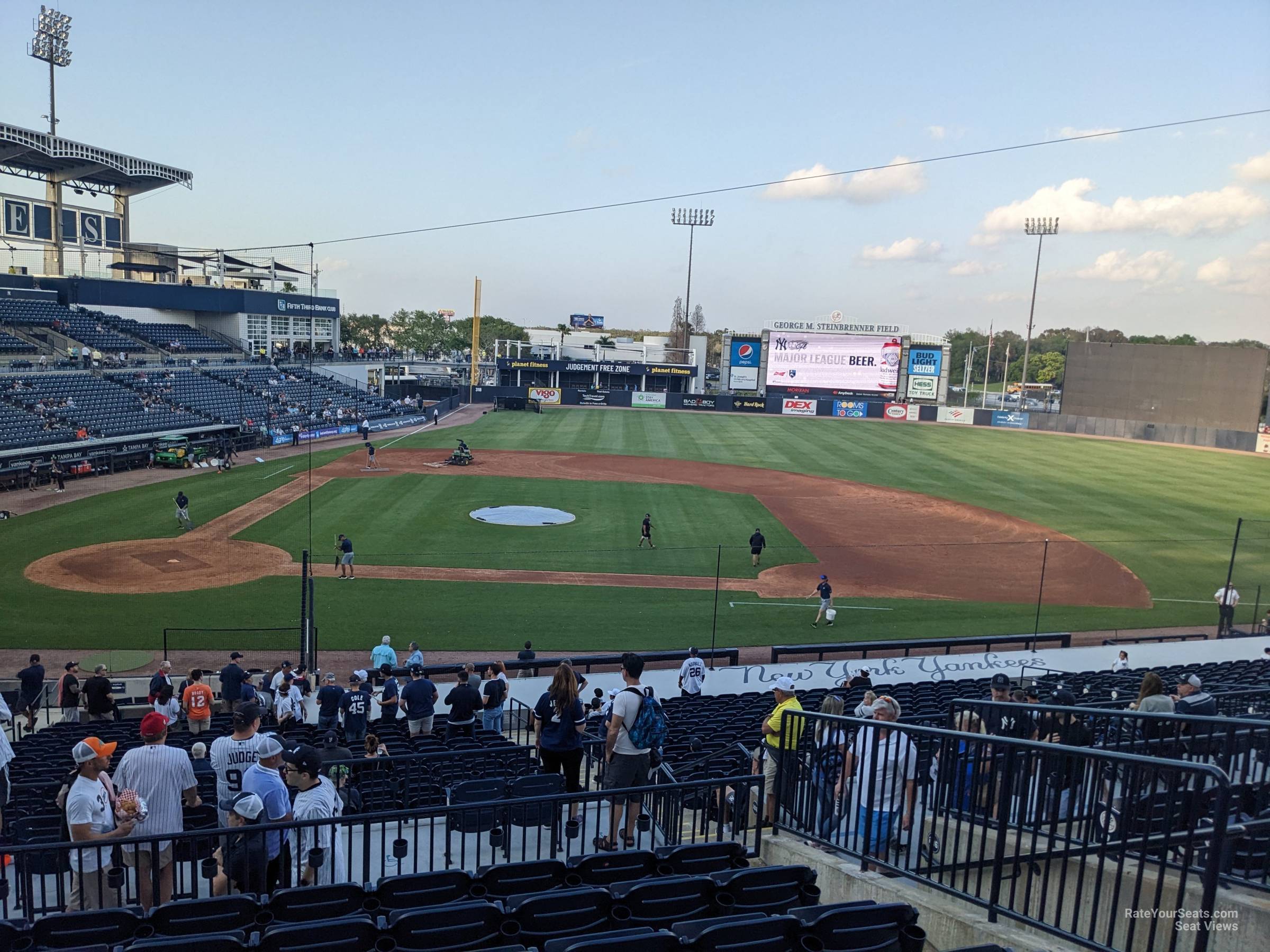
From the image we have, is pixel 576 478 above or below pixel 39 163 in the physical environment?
below

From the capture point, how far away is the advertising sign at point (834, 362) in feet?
276

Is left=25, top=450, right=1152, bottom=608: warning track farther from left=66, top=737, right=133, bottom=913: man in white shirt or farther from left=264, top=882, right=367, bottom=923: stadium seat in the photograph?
left=264, top=882, right=367, bottom=923: stadium seat

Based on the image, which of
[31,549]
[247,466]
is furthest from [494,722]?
[247,466]

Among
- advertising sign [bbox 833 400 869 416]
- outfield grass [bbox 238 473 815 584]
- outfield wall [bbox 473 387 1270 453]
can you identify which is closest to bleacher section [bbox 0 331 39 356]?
outfield grass [bbox 238 473 815 584]

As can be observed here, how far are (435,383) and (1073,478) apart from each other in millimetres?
60585

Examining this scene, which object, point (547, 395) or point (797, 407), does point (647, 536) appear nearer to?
point (547, 395)

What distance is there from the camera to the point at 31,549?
26438 millimetres

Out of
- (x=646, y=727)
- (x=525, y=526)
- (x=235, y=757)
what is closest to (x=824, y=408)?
(x=525, y=526)

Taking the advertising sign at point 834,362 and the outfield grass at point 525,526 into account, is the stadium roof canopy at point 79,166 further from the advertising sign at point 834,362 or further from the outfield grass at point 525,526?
the advertising sign at point 834,362

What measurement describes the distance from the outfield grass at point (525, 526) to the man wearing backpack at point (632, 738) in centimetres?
1834

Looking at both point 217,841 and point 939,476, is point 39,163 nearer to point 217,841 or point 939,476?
point 939,476

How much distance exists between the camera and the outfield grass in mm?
27891

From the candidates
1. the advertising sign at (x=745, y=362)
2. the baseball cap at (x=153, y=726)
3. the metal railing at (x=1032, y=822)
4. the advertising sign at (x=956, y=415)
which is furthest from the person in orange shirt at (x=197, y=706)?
the advertising sign at (x=956, y=415)

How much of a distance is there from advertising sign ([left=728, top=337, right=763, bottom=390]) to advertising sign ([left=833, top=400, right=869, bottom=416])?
845 centimetres
